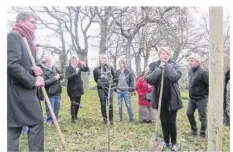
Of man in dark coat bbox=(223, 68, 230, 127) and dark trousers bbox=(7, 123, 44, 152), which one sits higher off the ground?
man in dark coat bbox=(223, 68, 230, 127)

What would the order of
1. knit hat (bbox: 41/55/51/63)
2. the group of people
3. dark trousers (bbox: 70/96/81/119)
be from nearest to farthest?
the group of people, knit hat (bbox: 41/55/51/63), dark trousers (bbox: 70/96/81/119)

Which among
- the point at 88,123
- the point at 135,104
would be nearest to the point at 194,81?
the point at 135,104

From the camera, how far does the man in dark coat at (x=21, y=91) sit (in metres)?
1.90

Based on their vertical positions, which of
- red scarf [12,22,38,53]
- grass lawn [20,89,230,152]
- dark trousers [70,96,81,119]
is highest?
red scarf [12,22,38,53]

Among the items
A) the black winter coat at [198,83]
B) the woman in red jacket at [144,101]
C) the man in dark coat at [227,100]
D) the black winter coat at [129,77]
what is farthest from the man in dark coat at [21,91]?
the man in dark coat at [227,100]

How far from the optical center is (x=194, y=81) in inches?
103

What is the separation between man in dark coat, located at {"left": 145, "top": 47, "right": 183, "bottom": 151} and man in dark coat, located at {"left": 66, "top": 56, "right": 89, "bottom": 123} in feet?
1.71

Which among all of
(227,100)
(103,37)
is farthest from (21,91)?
(227,100)

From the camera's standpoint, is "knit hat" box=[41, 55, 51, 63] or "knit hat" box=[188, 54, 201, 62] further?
"knit hat" box=[188, 54, 201, 62]

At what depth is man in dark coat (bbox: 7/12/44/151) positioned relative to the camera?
1901 mm

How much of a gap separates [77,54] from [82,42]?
0.10 metres

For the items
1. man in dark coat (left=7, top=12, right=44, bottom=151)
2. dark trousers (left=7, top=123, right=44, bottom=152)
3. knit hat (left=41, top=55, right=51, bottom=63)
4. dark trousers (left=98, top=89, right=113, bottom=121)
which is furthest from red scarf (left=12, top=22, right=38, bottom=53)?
dark trousers (left=98, top=89, right=113, bottom=121)

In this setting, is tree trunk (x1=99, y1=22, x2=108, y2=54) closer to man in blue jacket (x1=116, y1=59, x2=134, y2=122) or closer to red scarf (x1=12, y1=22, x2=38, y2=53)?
man in blue jacket (x1=116, y1=59, x2=134, y2=122)

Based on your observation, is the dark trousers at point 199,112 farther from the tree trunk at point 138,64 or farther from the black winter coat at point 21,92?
the black winter coat at point 21,92
